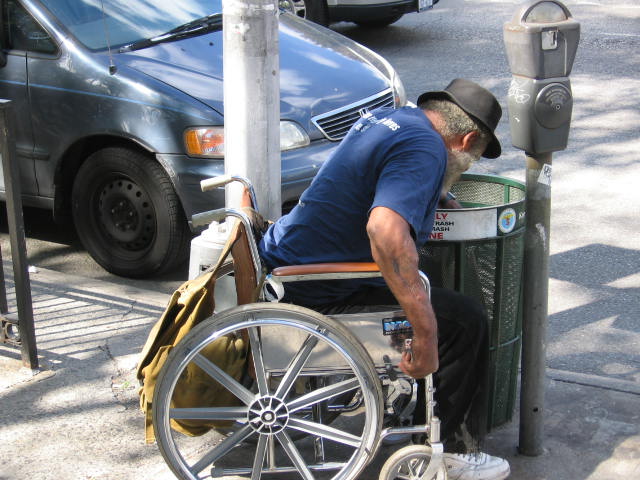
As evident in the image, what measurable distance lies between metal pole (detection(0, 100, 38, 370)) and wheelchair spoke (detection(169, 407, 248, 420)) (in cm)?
124

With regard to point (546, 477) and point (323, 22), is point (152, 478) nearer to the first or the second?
point (546, 477)

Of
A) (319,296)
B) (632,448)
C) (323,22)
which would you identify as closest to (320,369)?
(319,296)

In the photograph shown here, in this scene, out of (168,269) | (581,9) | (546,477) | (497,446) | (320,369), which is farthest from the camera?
(581,9)

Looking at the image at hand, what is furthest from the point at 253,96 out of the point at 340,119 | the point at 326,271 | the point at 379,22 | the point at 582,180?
the point at 379,22

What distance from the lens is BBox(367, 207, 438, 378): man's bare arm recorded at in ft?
9.29

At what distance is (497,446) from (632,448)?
497mm

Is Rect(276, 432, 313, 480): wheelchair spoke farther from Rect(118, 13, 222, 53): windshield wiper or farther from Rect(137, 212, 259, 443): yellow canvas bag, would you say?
Rect(118, 13, 222, 53): windshield wiper

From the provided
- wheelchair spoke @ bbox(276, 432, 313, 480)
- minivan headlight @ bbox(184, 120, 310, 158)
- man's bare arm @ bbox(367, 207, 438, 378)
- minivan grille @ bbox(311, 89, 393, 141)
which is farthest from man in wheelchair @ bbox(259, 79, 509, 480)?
minivan grille @ bbox(311, 89, 393, 141)

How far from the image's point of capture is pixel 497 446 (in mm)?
3650

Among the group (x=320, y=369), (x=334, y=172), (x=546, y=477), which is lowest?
(x=546, y=477)

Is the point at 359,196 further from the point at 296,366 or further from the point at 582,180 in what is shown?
the point at 582,180

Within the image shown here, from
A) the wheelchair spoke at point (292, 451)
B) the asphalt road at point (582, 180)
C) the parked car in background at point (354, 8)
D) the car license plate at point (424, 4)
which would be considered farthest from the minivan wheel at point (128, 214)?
the car license plate at point (424, 4)

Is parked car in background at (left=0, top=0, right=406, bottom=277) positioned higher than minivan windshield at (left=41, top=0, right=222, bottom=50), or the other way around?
minivan windshield at (left=41, top=0, right=222, bottom=50)

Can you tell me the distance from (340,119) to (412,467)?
2867mm
